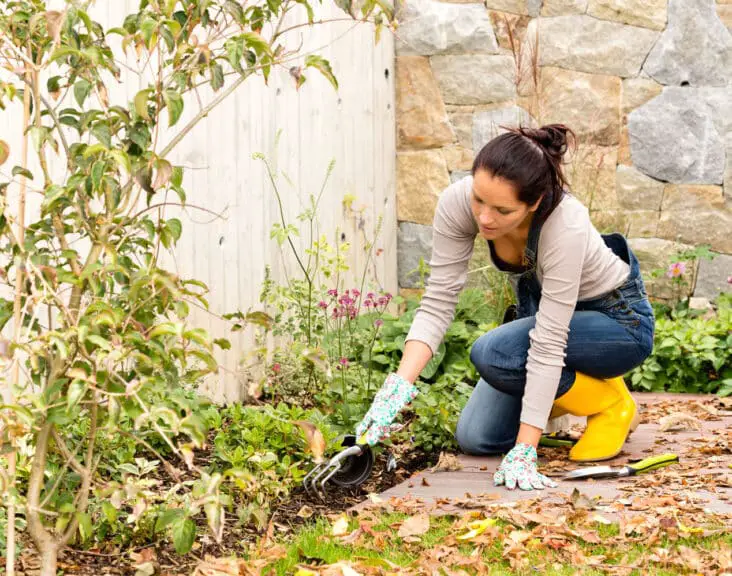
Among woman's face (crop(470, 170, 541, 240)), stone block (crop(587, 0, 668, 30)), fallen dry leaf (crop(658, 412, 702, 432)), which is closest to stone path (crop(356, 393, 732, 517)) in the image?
fallen dry leaf (crop(658, 412, 702, 432))

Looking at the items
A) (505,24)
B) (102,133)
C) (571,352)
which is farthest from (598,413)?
(505,24)

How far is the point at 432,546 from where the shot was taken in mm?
2527

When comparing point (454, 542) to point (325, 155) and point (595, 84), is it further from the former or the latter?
point (595, 84)

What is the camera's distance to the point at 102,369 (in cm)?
191

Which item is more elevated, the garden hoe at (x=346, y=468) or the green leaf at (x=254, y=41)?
the green leaf at (x=254, y=41)

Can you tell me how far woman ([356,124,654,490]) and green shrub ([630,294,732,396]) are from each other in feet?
4.36

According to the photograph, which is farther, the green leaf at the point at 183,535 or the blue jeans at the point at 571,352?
the blue jeans at the point at 571,352

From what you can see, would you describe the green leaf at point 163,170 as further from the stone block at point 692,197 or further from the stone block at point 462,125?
the stone block at point 692,197

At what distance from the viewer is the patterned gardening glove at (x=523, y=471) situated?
9.90ft

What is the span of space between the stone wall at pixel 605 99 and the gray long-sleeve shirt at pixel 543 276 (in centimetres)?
247

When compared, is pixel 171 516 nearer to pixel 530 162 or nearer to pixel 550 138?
pixel 530 162

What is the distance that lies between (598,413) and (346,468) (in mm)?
970

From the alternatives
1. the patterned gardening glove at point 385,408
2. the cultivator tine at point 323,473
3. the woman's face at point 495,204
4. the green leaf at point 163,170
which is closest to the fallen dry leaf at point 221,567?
the cultivator tine at point 323,473

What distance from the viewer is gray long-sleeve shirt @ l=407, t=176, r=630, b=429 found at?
3105 millimetres
